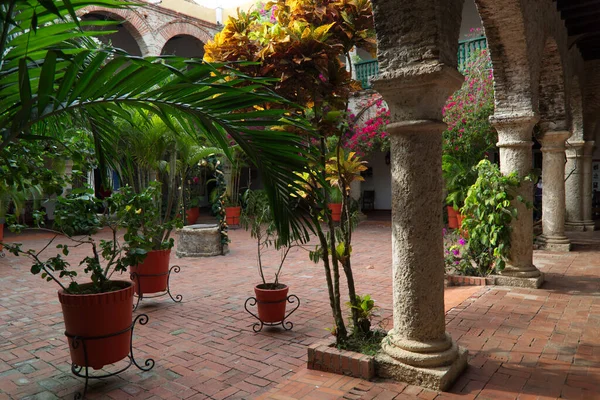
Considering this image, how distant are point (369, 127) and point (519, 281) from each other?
353 inches

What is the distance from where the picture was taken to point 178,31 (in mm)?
15695

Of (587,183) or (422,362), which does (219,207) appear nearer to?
(422,362)

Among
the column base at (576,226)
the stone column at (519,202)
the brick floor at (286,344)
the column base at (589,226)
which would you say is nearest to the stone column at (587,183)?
the column base at (589,226)

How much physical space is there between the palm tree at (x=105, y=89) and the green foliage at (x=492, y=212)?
3837 millimetres

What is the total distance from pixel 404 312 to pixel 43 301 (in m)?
4.65

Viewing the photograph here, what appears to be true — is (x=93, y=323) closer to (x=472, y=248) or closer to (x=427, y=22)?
(x=427, y=22)

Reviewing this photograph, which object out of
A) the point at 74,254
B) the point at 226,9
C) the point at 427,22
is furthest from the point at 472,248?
the point at 226,9

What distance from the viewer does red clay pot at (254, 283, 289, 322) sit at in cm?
443

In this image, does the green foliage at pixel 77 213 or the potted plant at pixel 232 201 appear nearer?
the green foliage at pixel 77 213

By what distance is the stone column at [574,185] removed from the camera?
1081 centimetres

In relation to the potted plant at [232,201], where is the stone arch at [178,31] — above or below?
above

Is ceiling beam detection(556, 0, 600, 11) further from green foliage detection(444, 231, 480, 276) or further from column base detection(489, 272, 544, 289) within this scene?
column base detection(489, 272, 544, 289)

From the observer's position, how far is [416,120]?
9.89 feet

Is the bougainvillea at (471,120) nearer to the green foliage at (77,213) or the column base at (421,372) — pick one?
the column base at (421,372)
